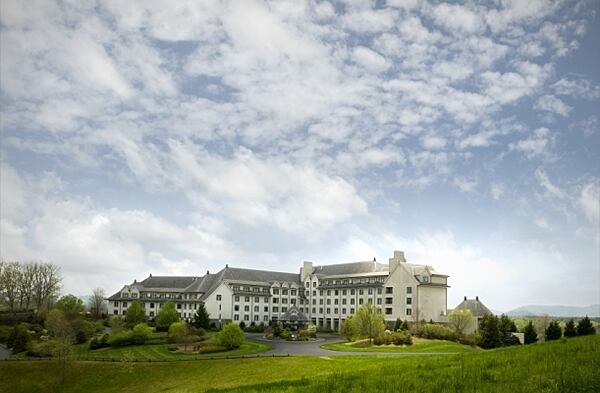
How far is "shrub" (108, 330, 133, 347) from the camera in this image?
7906 cm

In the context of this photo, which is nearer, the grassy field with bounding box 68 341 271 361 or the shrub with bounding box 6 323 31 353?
the grassy field with bounding box 68 341 271 361

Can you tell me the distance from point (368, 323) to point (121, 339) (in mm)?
37713

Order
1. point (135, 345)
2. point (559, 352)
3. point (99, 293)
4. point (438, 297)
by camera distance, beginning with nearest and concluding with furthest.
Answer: point (559, 352), point (135, 345), point (438, 297), point (99, 293)

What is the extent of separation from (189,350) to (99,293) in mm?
79681

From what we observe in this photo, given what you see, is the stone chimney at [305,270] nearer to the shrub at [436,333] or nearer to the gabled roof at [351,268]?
the gabled roof at [351,268]

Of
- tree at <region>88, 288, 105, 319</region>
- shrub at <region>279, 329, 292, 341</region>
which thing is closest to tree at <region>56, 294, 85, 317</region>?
tree at <region>88, 288, 105, 319</region>

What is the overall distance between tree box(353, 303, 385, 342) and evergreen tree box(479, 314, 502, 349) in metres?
15.0

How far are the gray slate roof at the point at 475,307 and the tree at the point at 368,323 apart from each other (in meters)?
26.9

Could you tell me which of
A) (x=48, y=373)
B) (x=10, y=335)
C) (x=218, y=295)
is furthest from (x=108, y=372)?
(x=218, y=295)

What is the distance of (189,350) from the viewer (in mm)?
73688

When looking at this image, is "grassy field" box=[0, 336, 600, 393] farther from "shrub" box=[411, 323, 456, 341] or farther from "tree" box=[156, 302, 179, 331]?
"tree" box=[156, 302, 179, 331]

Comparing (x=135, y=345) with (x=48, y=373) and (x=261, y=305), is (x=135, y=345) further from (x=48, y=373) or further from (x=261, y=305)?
(x=261, y=305)

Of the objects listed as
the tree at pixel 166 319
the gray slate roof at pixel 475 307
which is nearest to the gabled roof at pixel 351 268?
the gray slate roof at pixel 475 307

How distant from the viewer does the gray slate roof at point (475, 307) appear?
93812 mm
